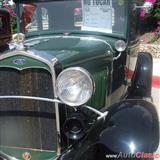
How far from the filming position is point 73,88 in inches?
114

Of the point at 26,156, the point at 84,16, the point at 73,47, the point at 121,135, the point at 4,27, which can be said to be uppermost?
the point at 84,16

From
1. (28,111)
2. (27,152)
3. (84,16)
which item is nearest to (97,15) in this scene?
(84,16)

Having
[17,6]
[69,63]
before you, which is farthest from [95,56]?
[17,6]

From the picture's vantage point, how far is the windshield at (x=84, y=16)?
4.30 meters

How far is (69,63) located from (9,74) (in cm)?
53

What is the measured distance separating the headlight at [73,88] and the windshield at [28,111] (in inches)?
7.9

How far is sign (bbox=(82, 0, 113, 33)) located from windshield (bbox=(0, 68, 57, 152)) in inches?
56.8

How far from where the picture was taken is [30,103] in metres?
3.17

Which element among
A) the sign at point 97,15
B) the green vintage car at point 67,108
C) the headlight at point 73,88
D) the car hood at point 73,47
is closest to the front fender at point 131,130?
the green vintage car at point 67,108

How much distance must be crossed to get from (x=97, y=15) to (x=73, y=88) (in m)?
1.64

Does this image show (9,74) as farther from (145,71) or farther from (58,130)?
(145,71)

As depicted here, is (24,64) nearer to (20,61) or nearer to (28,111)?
(20,61)

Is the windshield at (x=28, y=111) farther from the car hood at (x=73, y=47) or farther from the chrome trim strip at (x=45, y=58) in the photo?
the car hood at (x=73, y=47)

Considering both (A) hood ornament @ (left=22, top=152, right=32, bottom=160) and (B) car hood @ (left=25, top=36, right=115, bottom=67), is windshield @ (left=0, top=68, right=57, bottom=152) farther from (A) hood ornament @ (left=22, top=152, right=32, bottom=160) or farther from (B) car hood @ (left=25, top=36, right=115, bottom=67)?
(B) car hood @ (left=25, top=36, right=115, bottom=67)
